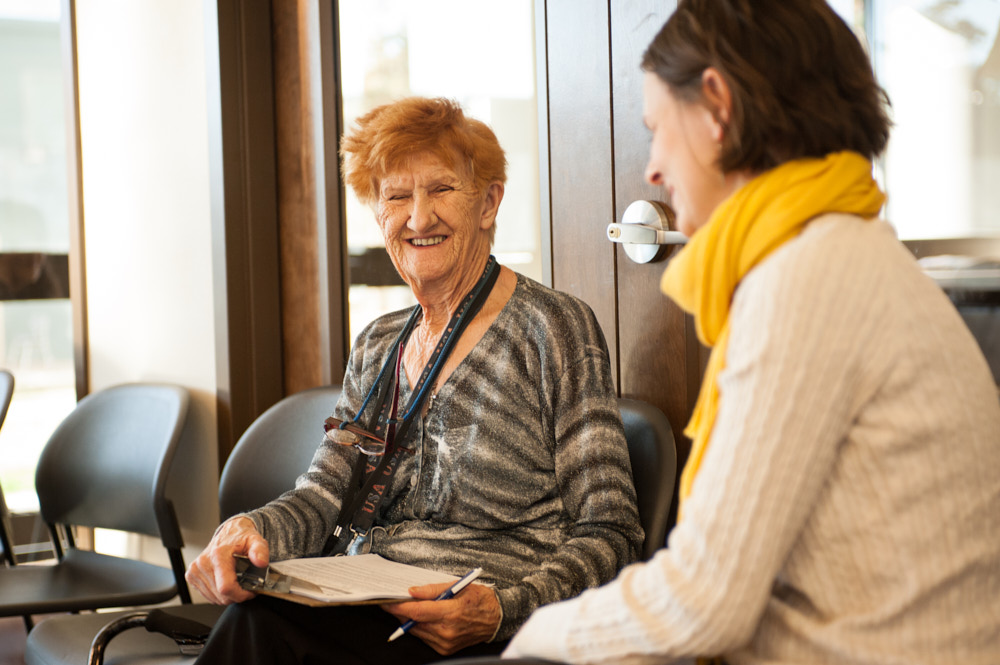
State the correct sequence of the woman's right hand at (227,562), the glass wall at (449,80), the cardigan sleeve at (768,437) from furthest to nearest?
1. the glass wall at (449,80)
2. the woman's right hand at (227,562)
3. the cardigan sleeve at (768,437)

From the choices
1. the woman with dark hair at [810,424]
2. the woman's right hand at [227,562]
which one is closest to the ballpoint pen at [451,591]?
the woman's right hand at [227,562]

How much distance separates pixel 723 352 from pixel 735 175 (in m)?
0.19

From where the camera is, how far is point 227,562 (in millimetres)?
1372

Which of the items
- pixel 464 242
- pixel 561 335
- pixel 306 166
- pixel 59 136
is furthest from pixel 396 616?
pixel 59 136

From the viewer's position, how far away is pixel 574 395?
1.43 m

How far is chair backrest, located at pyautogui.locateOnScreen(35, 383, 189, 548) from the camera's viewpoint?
2.32 m

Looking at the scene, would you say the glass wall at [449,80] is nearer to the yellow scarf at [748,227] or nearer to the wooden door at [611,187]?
the wooden door at [611,187]

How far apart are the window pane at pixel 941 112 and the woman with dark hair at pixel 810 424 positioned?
1.53ft

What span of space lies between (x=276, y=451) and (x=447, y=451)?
70 cm

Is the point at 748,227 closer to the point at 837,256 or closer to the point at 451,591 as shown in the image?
the point at 837,256

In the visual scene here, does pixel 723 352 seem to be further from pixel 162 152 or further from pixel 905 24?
pixel 162 152

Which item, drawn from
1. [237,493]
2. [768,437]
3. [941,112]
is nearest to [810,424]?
[768,437]

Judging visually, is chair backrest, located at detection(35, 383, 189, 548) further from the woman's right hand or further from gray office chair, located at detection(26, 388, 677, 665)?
the woman's right hand

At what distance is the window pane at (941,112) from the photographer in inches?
47.1
